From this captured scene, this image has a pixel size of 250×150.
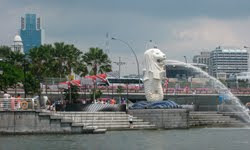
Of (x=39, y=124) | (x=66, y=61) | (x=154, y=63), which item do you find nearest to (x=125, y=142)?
(x=39, y=124)

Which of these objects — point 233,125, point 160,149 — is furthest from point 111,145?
point 233,125

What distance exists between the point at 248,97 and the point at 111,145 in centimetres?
7312

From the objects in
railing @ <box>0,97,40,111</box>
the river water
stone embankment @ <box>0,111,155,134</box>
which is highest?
railing @ <box>0,97,40,111</box>

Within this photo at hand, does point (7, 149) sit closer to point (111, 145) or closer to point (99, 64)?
point (111, 145)

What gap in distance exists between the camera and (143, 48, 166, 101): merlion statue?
65.2m

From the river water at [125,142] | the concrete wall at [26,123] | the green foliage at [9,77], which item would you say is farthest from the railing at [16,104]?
the green foliage at [9,77]

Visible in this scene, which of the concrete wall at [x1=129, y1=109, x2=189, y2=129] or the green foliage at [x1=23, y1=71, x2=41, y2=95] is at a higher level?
the green foliage at [x1=23, y1=71, x2=41, y2=95]

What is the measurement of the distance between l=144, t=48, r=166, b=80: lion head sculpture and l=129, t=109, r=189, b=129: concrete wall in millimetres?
3727

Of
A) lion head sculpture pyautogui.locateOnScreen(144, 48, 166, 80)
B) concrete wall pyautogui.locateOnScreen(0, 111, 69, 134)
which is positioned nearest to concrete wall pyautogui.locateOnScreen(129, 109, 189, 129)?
lion head sculpture pyautogui.locateOnScreen(144, 48, 166, 80)

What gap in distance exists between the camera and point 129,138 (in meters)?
49.3

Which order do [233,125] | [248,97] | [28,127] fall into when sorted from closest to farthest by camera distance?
[28,127] → [233,125] → [248,97]

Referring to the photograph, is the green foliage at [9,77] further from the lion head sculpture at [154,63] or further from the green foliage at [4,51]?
the lion head sculpture at [154,63]

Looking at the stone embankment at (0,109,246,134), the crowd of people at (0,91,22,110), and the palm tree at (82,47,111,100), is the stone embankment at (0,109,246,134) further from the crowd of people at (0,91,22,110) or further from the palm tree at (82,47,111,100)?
the palm tree at (82,47,111,100)

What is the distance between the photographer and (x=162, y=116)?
208 feet
